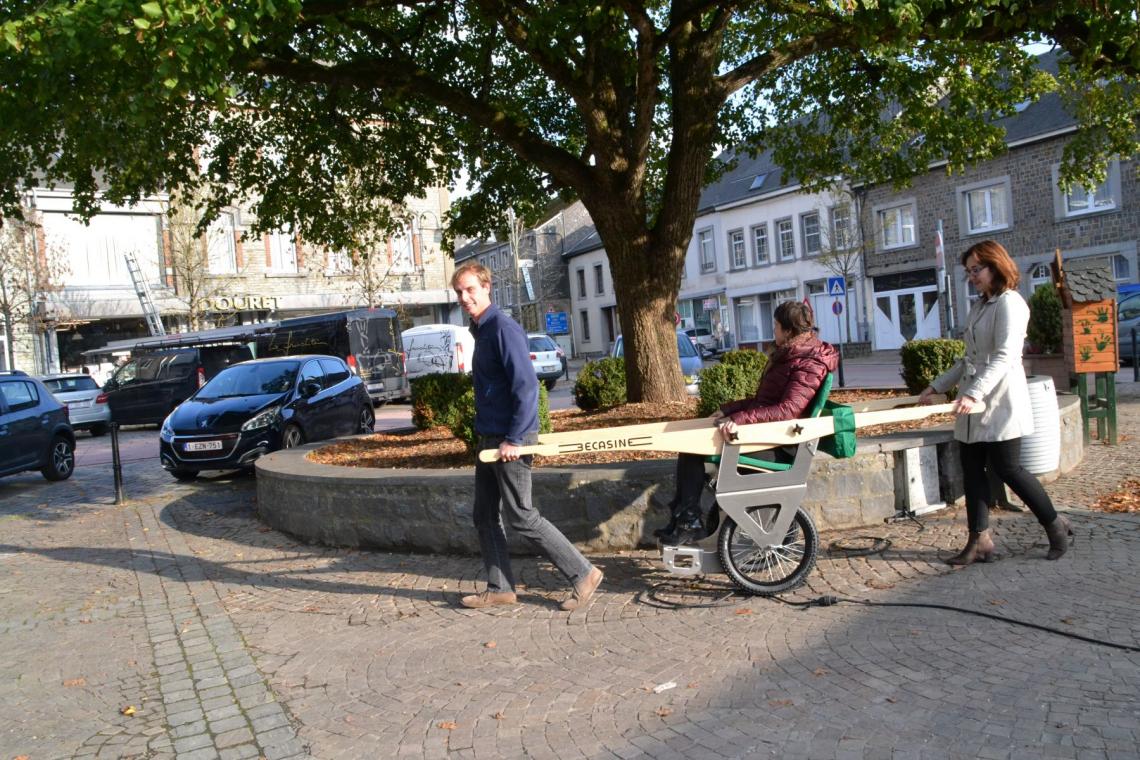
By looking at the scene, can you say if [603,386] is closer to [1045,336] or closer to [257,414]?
[257,414]

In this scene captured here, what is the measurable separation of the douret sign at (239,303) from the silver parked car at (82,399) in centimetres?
1459

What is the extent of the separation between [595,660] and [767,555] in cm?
137

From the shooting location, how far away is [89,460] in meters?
16.9

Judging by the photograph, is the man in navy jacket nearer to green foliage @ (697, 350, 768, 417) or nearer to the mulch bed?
the mulch bed

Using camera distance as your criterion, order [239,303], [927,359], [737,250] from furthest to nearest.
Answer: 1. [737,250]
2. [239,303]
3. [927,359]

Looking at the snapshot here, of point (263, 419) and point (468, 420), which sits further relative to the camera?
point (263, 419)

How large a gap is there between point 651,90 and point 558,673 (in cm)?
749

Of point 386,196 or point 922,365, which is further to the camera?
point 386,196

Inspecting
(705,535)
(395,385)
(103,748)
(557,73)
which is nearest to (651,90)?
(557,73)

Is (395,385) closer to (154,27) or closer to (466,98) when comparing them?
(466,98)

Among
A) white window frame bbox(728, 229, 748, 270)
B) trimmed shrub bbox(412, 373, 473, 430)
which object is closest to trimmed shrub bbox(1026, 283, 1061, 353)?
trimmed shrub bbox(412, 373, 473, 430)

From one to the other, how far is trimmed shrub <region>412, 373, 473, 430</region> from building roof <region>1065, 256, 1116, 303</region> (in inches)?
234

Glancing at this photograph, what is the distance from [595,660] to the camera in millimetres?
4566

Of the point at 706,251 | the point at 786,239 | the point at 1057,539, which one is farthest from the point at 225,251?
the point at 1057,539
